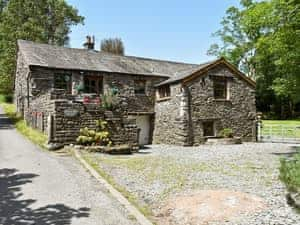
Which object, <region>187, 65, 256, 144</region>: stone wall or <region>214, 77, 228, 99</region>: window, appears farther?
<region>214, 77, 228, 99</region>: window

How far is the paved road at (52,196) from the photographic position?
6012 mm

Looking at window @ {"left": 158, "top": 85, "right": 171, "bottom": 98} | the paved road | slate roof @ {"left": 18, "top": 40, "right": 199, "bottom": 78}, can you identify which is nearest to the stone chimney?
slate roof @ {"left": 18, "top": 40, "right": 199, "bottom": 78}

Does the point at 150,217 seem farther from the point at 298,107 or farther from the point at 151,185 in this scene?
the point at 298,107

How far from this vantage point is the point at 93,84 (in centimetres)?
2281

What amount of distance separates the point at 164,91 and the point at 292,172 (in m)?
19.1

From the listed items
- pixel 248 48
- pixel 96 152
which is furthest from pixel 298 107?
pixel 96 152

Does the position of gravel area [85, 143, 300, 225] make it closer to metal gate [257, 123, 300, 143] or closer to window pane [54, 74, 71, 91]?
window pane [54, 74, 71, 91]

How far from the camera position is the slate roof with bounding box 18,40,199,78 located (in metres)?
22.0

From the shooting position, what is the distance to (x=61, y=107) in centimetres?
1550

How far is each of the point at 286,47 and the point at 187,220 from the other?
13.2m

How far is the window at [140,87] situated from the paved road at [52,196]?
1296 centimetres

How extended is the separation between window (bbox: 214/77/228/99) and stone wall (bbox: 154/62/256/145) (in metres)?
0.38

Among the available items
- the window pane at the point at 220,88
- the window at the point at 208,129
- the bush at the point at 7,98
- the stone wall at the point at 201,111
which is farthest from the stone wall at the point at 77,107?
the bush at the point at 7,98

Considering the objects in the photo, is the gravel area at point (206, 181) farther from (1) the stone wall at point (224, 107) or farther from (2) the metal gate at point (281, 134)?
(2) the metal gate at point (281, 134)
